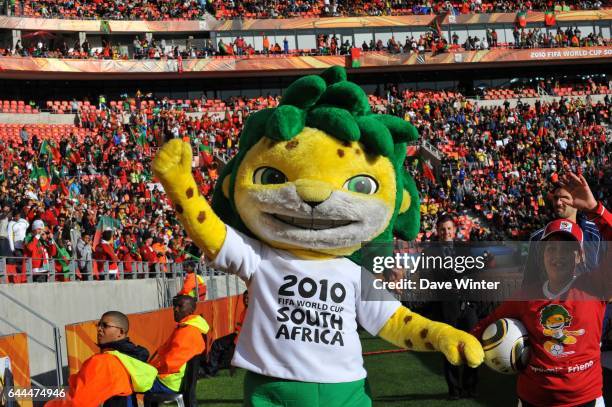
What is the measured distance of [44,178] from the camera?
23.0 metres

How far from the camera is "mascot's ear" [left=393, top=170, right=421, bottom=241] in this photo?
4.55m

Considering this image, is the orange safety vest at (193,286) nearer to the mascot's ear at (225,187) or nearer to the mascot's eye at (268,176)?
the mascot's ear at (225,187)

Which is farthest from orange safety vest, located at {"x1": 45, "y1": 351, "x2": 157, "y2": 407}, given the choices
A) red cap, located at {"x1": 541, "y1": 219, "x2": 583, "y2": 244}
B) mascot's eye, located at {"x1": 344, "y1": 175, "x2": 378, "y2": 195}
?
red cap, located at {"x1": 541, "y1": 219, "x2": 583, "y2": 244}

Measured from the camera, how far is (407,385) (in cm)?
919

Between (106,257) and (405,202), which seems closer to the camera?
(405,202)

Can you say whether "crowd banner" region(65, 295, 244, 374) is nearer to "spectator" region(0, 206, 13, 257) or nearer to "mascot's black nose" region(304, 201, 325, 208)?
"spectator" region(0, 206, 13, 257)

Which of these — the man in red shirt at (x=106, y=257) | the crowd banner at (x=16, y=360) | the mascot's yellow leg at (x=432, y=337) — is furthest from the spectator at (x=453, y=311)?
the man in red shirt at (x=106, y=257)

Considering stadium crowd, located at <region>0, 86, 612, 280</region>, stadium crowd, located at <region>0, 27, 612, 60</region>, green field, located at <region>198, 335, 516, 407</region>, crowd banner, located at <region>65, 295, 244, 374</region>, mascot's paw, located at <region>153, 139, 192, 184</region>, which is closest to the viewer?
mascot's paw, located at <region>153, 139, 192, 184</region>

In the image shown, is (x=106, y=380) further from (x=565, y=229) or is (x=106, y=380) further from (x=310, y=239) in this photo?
(x=565, y=229)

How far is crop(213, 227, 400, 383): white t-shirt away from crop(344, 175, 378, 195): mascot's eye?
37 centimetres

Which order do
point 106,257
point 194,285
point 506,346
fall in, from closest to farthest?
point 506,346 < point 194,285 < point 106,257

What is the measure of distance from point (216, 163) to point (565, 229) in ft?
76.1

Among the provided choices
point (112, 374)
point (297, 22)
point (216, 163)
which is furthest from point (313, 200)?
point (297, 22)

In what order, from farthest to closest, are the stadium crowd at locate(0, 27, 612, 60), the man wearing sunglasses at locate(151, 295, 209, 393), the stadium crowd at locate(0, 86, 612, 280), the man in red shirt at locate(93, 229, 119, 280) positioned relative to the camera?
the stadium crowd at locate(0, 27, 612, 60) → the stadium crowd at locate(0, 86, 612, 280) → the man in red shirt at locate(93, 229, 119, 280) → the man wearing sunglasses at locate(151, 295, 209, 393)
